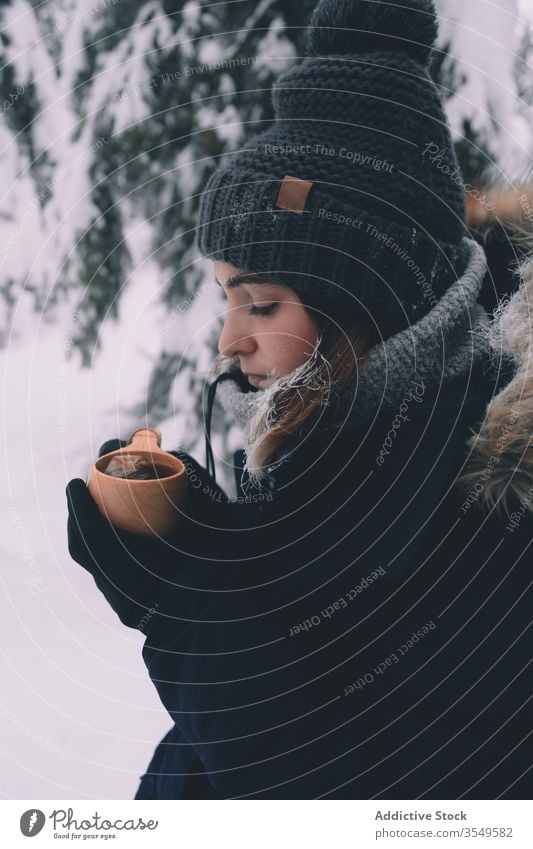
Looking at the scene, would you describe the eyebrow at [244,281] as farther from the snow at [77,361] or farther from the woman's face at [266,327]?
the snow at [77,361]

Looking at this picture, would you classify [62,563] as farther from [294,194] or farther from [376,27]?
[376,27]

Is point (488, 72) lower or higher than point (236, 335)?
higher

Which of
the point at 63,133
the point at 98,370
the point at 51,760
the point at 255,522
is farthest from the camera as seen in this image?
the point at 98,370

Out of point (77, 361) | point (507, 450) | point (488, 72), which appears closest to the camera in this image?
point (507, 450)

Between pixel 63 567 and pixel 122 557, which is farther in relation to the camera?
pixel 63 567

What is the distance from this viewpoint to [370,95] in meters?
0.59

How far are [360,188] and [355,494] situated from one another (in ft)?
0.92

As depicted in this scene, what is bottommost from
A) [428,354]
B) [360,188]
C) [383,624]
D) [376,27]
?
[383,624]

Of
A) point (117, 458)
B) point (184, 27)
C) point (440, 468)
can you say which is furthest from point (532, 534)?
point (184, 27)

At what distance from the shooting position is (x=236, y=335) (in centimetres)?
61

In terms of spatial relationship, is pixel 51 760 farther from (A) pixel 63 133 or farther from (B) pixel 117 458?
(A) pixel 63 133

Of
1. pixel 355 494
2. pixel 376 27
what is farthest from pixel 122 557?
pixel 376 27

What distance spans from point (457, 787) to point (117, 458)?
0.45m

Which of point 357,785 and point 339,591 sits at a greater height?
point 339,591
